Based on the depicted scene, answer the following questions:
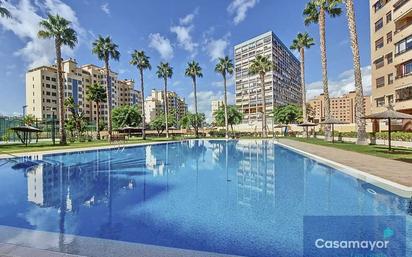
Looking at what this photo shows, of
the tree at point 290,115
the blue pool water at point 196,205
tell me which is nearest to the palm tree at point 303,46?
the tree at point 290,115

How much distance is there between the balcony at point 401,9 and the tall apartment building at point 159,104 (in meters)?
105

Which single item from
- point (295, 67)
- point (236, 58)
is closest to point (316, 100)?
point (295, 67)

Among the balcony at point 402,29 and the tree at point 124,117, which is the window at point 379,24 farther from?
the tree at point 124,117

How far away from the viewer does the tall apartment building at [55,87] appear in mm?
77688

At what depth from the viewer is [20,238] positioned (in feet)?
14.2

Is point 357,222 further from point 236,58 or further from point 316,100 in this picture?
point 316,100

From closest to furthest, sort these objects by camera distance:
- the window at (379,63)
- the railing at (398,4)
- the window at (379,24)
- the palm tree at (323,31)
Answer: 1. the railing at (398,4)
2. the palm tree at (323,31)
3. the window at (379,63)
4. the window at (379,24)

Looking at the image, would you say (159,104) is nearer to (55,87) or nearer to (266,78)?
(55,87)

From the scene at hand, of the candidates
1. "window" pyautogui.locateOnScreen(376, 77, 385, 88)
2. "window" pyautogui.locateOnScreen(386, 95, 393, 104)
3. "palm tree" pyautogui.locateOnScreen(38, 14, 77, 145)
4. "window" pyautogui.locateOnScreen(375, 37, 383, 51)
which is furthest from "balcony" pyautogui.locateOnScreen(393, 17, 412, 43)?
"palm tree" pyautogui.locateOnScreen(38, 14, 77, 145)

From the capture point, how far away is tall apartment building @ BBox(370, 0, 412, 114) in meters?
26.0

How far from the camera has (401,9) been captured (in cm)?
2656

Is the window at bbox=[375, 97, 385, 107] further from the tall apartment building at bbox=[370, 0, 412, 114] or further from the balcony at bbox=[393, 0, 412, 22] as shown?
the balcony at bbox=[393, 0, 412, 22]

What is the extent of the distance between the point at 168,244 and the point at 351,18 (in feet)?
84.7

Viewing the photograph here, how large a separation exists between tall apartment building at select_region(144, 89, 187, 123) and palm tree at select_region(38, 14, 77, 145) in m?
94.4
